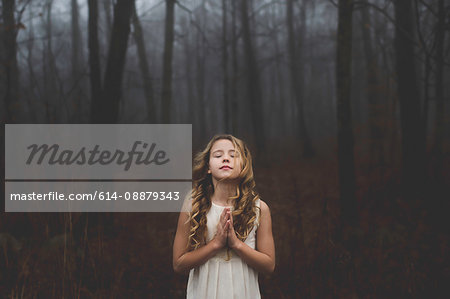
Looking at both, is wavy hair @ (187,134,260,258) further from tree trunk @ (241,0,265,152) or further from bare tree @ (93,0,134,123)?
tree trunk @ (241,0,265,152)

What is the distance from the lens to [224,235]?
1491 mm

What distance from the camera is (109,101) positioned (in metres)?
4.76

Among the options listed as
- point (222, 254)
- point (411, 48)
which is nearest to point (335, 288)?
point (222, 254)

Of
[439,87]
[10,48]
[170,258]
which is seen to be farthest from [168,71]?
[170,258]

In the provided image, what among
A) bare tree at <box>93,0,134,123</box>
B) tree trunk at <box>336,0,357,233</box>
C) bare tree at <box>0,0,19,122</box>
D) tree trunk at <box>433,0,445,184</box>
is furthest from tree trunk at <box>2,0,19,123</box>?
tree trunk at <box>433,0,445,184</box>

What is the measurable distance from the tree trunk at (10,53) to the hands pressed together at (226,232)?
3977mm

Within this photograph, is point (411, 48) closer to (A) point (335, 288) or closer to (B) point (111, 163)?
(A) point (335, 288)

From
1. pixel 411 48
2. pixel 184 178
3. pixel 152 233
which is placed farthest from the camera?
pixel 184 178

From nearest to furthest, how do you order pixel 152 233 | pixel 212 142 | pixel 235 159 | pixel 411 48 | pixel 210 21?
pixel 235 159
pixel 212 142
pixel 152 233
pixel 411 48
pixel 210 21

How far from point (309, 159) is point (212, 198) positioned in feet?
38.2

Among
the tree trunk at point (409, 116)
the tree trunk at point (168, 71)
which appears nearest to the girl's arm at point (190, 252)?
the tree trunk at point (409, 116)

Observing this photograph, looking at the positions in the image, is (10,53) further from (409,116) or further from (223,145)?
(409,116)

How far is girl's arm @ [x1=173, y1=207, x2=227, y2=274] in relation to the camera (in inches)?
59.1

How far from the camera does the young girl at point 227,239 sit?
1.60m
